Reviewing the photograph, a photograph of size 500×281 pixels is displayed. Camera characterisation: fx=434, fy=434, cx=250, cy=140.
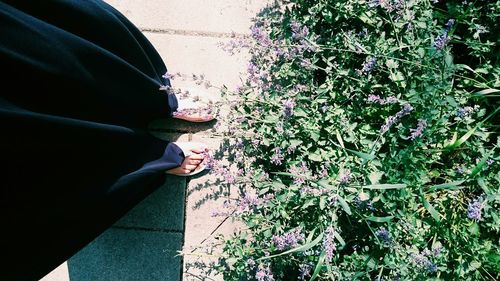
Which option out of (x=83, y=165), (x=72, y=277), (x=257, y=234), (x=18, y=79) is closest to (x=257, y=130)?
(x=257, y=234)

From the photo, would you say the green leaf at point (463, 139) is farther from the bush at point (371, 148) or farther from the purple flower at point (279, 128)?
the purple flower at point (279, 128)

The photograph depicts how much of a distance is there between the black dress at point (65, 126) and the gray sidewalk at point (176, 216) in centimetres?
52

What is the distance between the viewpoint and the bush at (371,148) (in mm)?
1511

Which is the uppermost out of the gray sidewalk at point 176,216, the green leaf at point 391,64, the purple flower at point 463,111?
the green leaf at point 391,64

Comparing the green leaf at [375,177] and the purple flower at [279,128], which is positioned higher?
the purple flower at [279,128]

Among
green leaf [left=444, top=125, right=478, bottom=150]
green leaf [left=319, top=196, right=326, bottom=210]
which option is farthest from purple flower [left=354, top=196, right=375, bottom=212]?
green leaf [left=444, top=125, right=478, bottom=150]

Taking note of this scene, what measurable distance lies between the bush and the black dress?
16.1 inches

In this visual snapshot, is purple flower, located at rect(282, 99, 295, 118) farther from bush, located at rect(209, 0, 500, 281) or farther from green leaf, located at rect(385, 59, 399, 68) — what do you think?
green leaf, located at rect(385, 59, 399, 68)

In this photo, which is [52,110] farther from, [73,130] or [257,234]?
[257,234]

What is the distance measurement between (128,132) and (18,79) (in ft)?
1.64

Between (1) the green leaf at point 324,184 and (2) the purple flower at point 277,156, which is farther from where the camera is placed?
(2) the purple flower at point 277,156

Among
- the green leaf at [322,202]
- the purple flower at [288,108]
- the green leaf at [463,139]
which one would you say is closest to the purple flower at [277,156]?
the purple flower at [288,108]

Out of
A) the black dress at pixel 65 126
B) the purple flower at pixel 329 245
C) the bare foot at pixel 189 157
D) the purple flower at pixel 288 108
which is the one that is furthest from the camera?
the bare foot at pixel 189 157

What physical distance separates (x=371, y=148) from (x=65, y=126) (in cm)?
100
